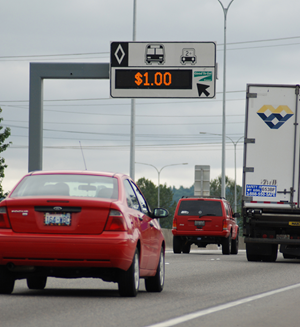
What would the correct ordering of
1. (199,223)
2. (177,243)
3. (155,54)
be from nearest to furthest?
(155,54), (199,223), (177,243)

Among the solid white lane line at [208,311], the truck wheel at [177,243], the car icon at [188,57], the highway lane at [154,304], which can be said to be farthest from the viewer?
the truck wheel at [177,243]

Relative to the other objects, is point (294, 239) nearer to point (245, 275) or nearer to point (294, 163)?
point (294, 163)

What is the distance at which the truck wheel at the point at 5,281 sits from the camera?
31.7ft

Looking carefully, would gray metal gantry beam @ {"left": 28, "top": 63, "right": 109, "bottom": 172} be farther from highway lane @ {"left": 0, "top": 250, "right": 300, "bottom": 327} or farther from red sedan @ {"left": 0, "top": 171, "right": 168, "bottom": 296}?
red sedan @ {"left": 0, "top": 171, "right": 168, "bottom": 296}

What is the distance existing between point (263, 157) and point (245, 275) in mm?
4870

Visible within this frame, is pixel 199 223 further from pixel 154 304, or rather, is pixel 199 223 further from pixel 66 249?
pixel 66 249

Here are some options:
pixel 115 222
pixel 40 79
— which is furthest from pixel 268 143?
pixel 115 222

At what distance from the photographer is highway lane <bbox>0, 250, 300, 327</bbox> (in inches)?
303

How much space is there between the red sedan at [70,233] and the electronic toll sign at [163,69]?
1296 cm

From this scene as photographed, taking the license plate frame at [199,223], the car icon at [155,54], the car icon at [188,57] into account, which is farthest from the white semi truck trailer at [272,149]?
the license plate frame at [199,223]

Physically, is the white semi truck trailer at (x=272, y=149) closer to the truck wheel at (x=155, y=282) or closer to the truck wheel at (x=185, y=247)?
the truck wheel at (x=185, y=247)

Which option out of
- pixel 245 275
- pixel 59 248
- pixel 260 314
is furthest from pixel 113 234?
pixel 245 275

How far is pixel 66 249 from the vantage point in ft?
30.0

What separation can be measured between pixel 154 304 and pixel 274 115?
11060mm
